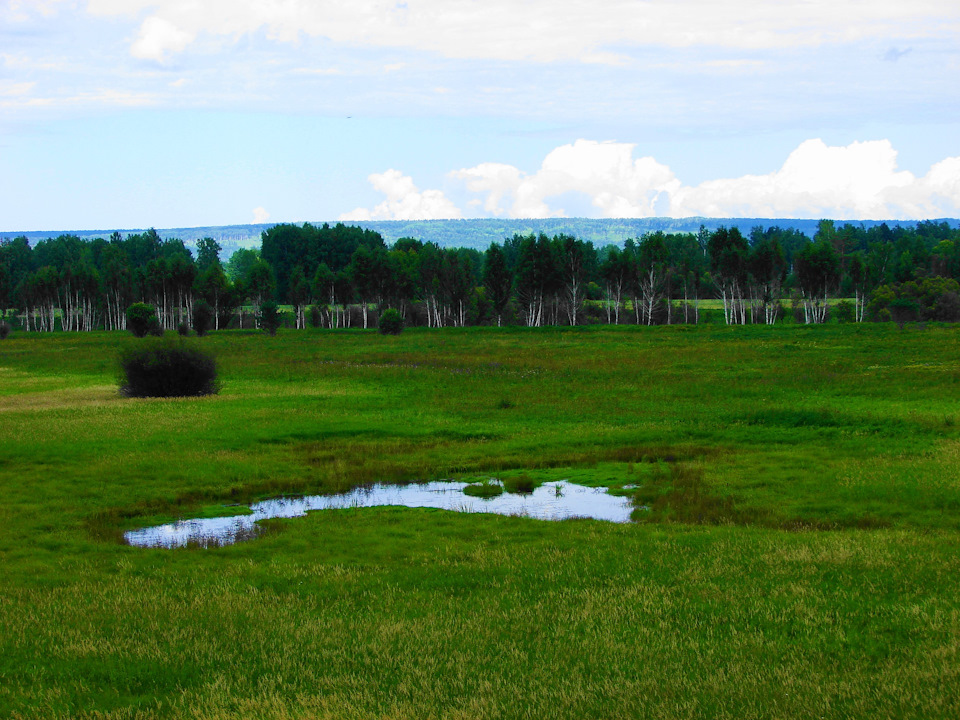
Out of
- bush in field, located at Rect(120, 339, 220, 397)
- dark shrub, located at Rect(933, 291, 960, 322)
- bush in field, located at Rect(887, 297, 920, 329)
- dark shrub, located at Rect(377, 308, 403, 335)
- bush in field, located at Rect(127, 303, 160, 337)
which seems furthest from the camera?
dark shrub, located at Rect(933, 291, 960, 322)

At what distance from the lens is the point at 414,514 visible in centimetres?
1950

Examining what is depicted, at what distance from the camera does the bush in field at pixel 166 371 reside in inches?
1678

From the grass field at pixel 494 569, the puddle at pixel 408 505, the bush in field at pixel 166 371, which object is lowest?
the puddle at pixel 408 505

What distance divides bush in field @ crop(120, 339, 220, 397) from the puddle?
74.1ft

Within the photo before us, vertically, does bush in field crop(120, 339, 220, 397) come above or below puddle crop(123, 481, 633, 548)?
above

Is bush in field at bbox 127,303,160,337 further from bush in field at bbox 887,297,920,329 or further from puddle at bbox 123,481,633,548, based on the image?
bush in field at bbox 887,297,920,329

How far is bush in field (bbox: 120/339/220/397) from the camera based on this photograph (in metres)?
42.6

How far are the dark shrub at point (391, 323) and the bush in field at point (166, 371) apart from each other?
229 feet

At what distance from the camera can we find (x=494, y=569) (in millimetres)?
14398

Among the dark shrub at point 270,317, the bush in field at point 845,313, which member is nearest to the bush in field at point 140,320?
the dark shrub at point 270,317

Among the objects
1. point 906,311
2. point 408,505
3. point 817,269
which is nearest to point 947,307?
point 906,311

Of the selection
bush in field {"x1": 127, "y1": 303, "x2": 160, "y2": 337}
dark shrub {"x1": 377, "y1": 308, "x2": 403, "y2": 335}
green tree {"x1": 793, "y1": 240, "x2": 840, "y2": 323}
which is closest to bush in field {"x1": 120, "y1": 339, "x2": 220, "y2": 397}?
bush in field {"x1": 127, "y1": 303, "x2": 160, "y2": 337}

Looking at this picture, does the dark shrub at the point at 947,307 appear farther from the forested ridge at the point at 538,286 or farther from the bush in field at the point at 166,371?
the bush in field at the point at 166,371

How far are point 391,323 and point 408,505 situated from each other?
9396 centimetres
